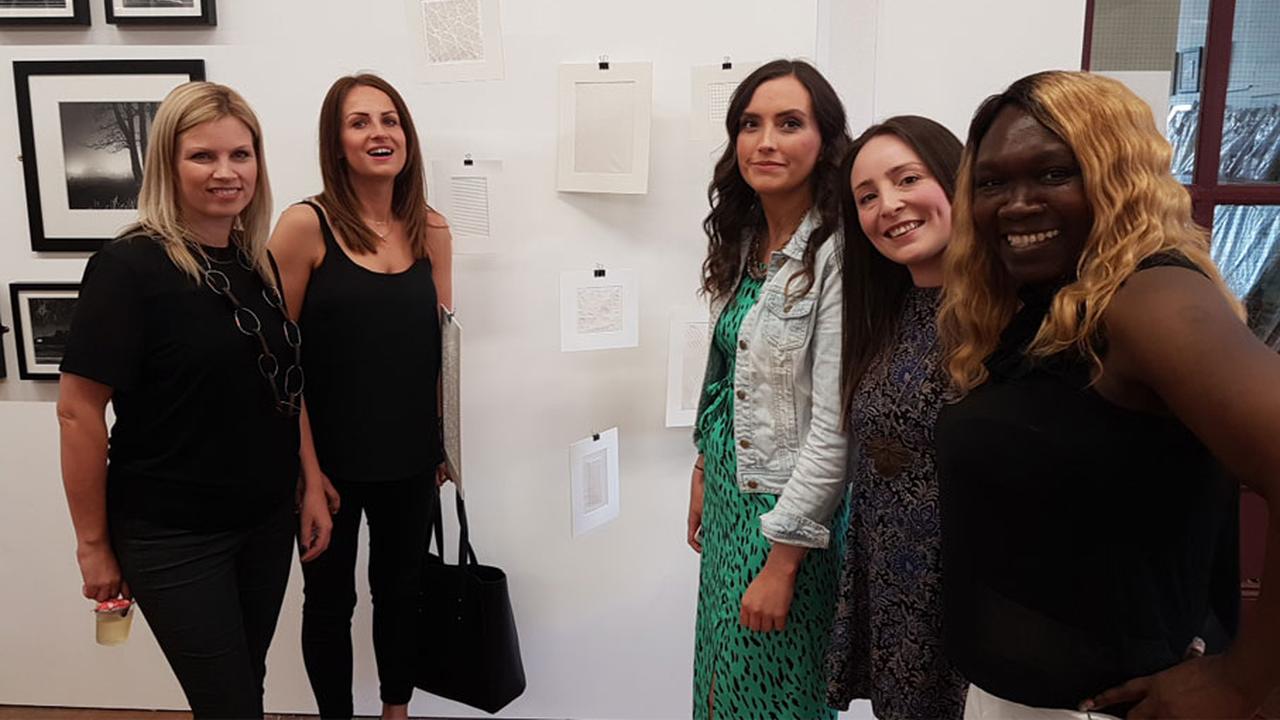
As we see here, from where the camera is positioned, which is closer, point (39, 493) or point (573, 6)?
point (573, 6)

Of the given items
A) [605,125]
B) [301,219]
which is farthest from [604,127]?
[301,219]

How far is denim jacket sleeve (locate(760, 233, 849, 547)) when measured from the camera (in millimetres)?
1253

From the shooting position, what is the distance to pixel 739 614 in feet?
4.46

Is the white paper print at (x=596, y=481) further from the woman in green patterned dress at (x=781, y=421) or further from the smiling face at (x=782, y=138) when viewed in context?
the smiling face at (x=782, y=138)

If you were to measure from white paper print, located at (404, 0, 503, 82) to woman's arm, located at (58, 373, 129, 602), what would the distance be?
1142mm

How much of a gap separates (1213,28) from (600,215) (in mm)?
1652

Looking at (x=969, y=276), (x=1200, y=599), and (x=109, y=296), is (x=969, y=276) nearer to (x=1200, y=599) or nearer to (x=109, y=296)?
(x=1200, y=599)

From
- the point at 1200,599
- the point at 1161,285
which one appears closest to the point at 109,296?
the point at 1161,285

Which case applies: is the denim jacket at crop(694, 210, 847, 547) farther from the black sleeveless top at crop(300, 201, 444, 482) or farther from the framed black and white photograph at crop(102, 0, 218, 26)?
the framed black and white photograph at crop(102, 0, 218, 26)

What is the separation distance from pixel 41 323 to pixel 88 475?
3.62ft

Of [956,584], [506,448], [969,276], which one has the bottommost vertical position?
[506,448]

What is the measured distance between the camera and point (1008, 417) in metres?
Answer: 0.87

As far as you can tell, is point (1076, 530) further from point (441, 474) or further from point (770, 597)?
point (441, 474)

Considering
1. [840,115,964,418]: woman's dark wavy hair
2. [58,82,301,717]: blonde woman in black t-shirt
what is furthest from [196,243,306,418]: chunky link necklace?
[840,115,964,418]: woman's dark wavy hair
